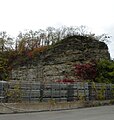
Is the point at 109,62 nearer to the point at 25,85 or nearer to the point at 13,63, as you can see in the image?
the point at 13,63

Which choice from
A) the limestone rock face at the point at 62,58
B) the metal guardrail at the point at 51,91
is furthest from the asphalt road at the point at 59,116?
the limestone rock face at the point at 62,58

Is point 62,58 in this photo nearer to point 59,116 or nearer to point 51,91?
point 51,91

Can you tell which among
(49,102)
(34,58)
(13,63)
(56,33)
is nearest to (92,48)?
(34,58)

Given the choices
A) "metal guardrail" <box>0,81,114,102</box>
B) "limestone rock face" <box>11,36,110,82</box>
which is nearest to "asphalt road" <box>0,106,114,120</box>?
"metal guardrail" <box>0,81,114,102</box>

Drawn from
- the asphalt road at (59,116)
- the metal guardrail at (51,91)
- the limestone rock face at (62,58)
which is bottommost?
the asphalt road at (59,116)

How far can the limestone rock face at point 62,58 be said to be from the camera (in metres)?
38.3

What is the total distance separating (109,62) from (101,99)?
8.88 m

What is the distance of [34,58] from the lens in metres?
41.5

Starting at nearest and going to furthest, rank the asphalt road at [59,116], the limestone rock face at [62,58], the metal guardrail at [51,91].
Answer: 1. the asphalt road at [59,116]
2. the metal guardrail at [51,91]
3. the limestone rock face at [62,58]

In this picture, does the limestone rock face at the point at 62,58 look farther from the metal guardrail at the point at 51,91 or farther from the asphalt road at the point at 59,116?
the asphalt road at the point at 59,116

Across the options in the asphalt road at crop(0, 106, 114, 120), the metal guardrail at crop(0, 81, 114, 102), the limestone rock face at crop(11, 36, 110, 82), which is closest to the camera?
the asphalt road at crop(0, 106, 114, 120)

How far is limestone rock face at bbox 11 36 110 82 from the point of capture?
38281 mm

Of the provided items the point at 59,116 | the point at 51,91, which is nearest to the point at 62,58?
the point at 51,91

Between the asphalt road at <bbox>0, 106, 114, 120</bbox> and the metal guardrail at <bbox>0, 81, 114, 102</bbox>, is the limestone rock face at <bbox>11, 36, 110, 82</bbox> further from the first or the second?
the asphalt road at <bbox>0, 106, 114, 120</bbox>
